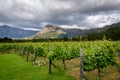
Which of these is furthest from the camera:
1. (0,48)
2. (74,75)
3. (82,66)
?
(0,48)

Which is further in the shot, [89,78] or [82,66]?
[89,78]

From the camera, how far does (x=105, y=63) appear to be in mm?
17797

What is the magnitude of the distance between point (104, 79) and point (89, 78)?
1.30m

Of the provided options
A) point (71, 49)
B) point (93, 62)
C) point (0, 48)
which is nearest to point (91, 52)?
point (93, 62)

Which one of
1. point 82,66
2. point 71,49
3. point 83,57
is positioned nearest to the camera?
point 82,66

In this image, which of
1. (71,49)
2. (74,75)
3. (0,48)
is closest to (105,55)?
(74,75)

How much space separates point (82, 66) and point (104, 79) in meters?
2.90

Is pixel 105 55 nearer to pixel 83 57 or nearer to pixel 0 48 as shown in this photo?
pixel 83 57

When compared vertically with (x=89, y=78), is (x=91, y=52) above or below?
above

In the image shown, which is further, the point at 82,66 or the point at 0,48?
the point at 0,48

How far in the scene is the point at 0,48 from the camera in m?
79.7

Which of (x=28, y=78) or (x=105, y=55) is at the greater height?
(x=105, y=55)

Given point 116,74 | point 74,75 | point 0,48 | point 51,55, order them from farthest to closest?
point 0,48 < point 51,55 < point 74,75 < point 116,74

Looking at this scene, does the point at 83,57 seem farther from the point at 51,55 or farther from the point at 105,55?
the point at 51,55
